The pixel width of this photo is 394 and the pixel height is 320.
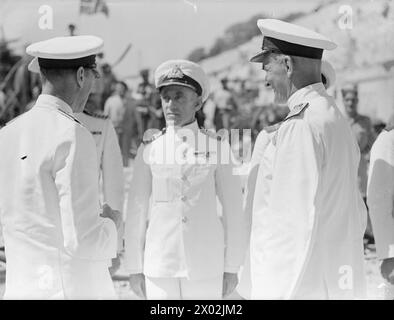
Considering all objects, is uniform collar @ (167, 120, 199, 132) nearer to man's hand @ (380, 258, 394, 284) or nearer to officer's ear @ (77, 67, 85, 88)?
officer's ear @ (77, 67, 85, 88)

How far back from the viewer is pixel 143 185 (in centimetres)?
316

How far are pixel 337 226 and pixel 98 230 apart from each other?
87 cm

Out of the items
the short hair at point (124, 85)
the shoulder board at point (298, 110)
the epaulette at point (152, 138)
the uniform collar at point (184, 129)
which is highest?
the shoulder board at point (298, 110)

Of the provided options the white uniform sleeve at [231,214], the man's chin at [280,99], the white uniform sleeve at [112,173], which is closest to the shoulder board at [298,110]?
the man's chin at [280,99]

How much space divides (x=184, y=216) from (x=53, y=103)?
0.85 metres

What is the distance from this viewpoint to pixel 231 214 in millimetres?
3146

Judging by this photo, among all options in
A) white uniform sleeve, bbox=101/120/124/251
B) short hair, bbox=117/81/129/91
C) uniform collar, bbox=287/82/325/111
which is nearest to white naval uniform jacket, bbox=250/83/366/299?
uniform collar, bbox=287/82/325/111

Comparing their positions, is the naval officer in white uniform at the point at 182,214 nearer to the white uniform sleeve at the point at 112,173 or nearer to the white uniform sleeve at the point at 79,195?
the white uniform sleeve at the point at 112,173

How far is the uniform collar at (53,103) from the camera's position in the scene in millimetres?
2592

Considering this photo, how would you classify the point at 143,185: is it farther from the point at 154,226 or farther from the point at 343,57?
the point at 343,57

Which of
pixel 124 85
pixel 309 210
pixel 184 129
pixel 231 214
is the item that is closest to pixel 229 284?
pixel 231 214

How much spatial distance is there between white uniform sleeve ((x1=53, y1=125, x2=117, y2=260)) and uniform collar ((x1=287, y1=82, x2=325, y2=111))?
79 cm

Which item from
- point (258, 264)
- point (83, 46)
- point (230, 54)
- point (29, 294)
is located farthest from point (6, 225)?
point (230, 54)

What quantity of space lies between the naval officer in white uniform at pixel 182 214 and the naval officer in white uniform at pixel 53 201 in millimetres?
505
